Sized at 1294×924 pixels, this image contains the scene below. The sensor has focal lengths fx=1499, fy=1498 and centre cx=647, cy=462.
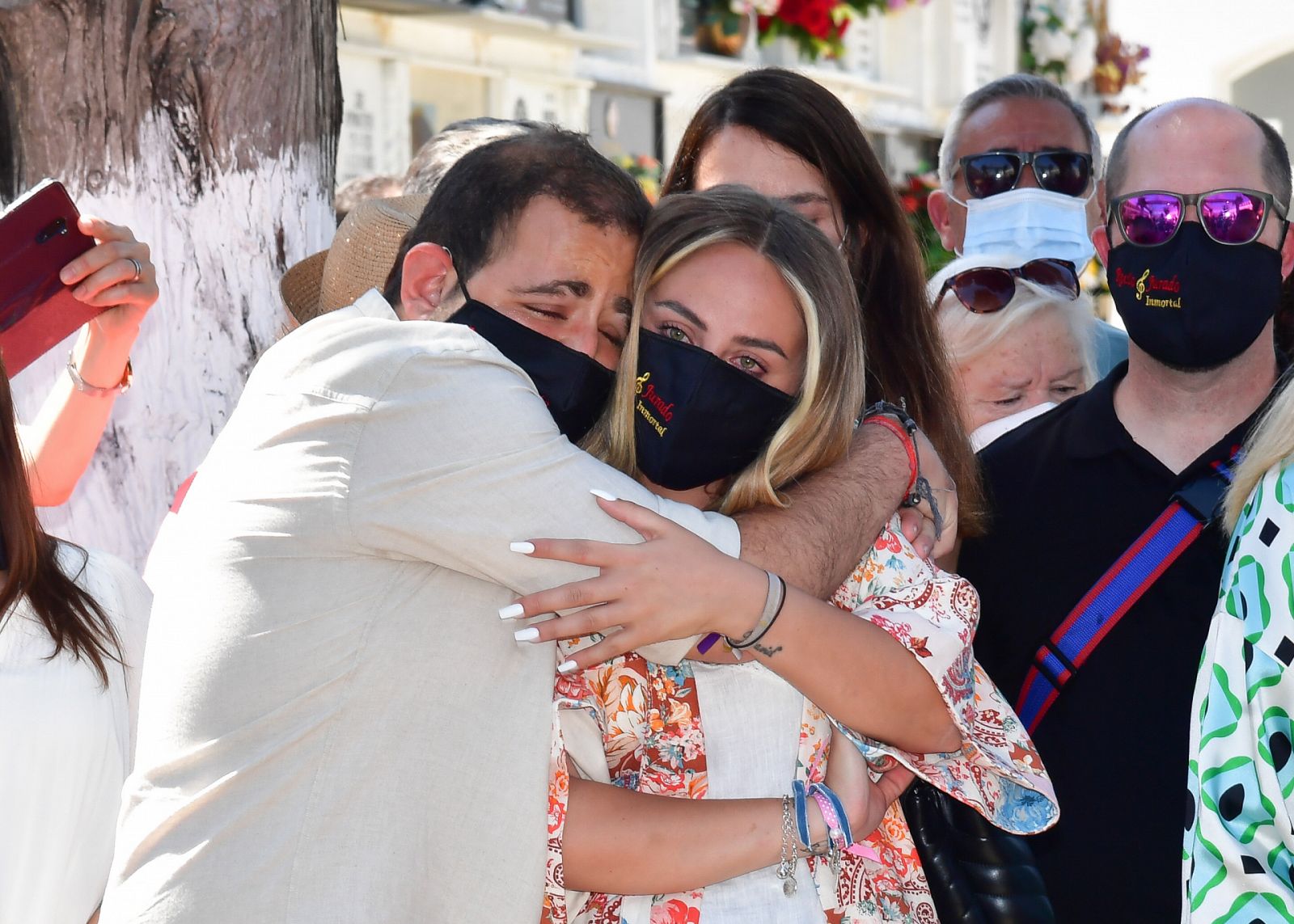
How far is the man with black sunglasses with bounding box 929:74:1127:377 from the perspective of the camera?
4.73 metres

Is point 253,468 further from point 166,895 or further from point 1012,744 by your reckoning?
point 1012,744

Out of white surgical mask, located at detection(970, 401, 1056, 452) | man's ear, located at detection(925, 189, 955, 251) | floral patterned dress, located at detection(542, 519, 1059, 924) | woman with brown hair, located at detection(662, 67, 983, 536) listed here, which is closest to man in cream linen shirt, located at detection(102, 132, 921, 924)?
floral patterned dress, located at detection(542, 519, 1059, 924)

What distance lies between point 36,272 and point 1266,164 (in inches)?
94.3

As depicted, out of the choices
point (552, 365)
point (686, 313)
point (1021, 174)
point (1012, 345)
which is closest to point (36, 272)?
point (552, 365)

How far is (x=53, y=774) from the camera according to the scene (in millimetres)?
2648

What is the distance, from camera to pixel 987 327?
4.14 meters

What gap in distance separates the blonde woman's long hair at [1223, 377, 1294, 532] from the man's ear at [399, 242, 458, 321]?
1.28 meters

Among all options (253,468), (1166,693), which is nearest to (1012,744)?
(1166,693)

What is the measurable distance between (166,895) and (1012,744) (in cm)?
131

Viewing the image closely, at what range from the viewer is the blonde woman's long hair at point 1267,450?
7.53 ft

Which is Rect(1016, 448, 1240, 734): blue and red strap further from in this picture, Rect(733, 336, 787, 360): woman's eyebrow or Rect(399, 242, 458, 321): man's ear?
Rect(399, 242, 458, 321): man's ear

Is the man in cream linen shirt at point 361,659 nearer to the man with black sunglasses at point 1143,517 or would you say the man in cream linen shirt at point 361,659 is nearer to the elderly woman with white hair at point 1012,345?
the man with black sunglasses at point 1143,517

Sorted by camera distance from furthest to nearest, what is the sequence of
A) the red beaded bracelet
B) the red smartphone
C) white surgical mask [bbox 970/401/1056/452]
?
white surgical mask [bbox 970/401/1056/452]
the red smartphone
the red beaded bracelet

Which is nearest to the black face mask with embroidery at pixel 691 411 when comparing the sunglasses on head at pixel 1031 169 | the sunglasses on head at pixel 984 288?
the sunglasses on head at pixel 984 288
